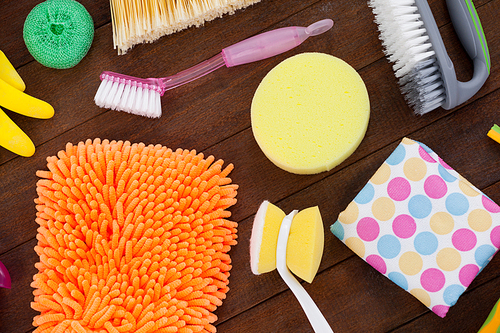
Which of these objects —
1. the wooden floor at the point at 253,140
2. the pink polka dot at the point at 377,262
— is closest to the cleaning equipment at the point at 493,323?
the wooden floor at the point at 253,140

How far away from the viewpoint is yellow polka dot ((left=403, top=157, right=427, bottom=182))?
23.7 inches

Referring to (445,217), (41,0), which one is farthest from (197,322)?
(41,0)

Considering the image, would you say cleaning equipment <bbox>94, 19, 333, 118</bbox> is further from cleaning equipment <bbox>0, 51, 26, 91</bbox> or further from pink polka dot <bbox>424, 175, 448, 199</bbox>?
pink polka dot <bbox>424, 175, 448, 199</bbox>

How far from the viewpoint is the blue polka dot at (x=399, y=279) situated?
596mm

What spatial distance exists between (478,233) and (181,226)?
16.6 inches

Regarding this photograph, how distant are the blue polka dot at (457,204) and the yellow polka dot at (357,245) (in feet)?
0.43

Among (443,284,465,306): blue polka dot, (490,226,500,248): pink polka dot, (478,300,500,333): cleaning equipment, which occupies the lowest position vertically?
(478,300,500,333): cleaning equipment

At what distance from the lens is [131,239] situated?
0.61 m

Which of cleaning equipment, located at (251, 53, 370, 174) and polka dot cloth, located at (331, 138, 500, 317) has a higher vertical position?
cleaning equipment, located at (251, 53, 370, 174)

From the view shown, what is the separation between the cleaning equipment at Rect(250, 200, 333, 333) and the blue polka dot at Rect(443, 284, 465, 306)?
18 cm

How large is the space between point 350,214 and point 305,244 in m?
0.09

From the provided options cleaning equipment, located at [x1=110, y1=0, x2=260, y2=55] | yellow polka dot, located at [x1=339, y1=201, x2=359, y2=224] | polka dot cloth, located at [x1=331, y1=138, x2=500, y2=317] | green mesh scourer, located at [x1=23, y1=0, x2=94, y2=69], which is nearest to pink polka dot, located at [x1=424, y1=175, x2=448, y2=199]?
polka dot cloth, located at [x1=331, y1=138, x2=500, y2=317]

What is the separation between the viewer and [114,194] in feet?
2.03

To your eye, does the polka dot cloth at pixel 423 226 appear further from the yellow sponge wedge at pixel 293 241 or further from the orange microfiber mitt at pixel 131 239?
the orange microfiber mitt at pixel 131 239
